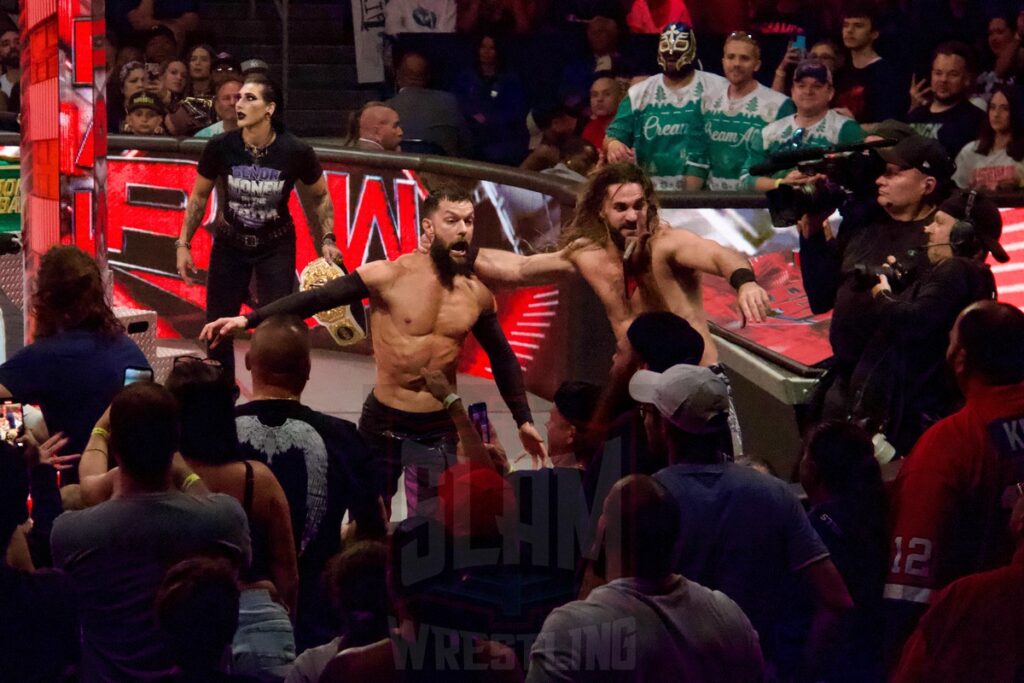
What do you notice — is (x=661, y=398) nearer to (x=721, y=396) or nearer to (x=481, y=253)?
(x=721, y=396)

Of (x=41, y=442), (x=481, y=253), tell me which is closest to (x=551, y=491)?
(x=41, y=442)

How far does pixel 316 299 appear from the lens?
19.3 feet

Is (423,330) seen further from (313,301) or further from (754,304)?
(754,304)

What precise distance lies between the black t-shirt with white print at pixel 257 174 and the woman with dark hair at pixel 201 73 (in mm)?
2933

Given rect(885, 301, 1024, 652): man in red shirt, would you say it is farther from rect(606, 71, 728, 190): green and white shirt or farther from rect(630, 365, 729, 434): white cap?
rect(606, 71, 728, 190): green and white shirt

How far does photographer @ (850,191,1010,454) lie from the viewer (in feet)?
16.3

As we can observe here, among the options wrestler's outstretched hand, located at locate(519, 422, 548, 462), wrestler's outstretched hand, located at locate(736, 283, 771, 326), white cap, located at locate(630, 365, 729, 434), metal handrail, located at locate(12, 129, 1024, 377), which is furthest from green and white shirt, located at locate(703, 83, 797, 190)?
white cap, located at locate(630, 365, 729, 434)

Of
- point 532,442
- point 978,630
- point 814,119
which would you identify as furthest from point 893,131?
point 814,119

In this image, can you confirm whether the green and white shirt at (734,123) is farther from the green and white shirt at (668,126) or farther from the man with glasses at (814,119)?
the man with glasses at (814,119)

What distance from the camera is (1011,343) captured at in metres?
3.96

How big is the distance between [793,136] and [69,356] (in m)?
4.41

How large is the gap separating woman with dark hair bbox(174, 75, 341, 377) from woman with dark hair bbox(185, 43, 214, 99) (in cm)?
291

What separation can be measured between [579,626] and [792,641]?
2.84 ft

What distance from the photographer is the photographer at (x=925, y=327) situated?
4.98 meters
